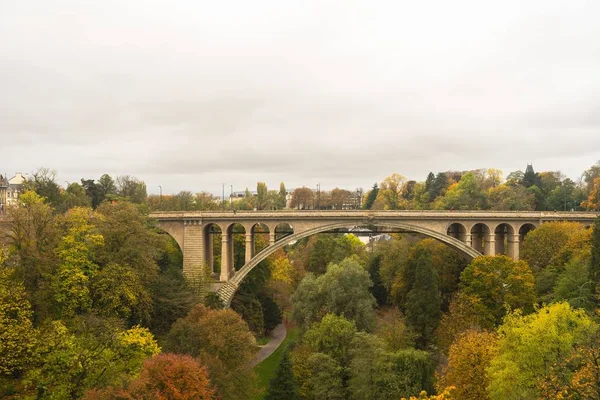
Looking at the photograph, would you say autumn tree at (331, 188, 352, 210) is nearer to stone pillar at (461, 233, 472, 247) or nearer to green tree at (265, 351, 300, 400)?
stone pillar at (461, 233, 472, 247)

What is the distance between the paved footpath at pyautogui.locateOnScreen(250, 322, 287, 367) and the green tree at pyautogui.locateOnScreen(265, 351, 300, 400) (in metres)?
11.1

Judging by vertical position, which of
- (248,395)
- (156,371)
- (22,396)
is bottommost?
(248,395)

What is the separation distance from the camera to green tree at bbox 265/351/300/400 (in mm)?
20688

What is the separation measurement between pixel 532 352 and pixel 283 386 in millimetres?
11328

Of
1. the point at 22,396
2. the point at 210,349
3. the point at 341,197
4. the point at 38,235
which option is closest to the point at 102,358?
the point at 22,396

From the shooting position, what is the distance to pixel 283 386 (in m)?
20.8

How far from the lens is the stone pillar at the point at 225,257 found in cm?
3581

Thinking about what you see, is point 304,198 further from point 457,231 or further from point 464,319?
point 464,319

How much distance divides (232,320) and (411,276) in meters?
18.0

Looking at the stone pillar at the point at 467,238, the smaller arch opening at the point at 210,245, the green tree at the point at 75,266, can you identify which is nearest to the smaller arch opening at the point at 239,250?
the smaller arch opening at the point at 210,245

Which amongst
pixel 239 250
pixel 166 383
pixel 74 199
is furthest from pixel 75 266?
pixel 239 250

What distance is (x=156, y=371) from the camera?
Result: 15.8 m

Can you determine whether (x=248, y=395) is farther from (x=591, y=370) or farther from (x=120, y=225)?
(x=591, y=370)

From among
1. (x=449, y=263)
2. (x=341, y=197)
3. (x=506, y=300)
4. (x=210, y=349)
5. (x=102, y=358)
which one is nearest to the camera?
(x=102, y=358)
